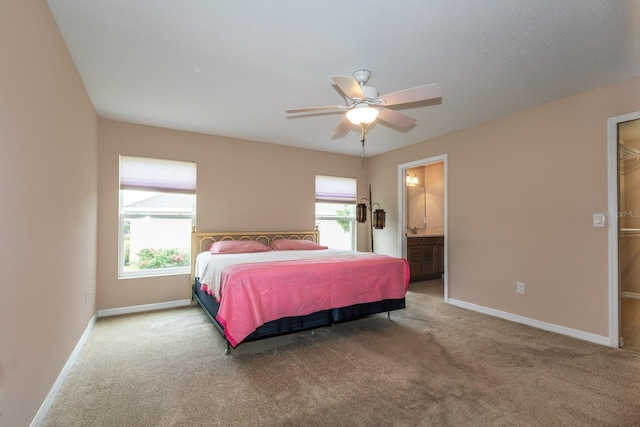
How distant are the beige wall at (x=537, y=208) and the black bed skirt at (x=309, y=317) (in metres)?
1.39

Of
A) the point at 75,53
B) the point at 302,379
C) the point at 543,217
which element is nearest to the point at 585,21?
the point at 543,217

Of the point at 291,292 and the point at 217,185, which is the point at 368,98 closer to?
the point at 291,292

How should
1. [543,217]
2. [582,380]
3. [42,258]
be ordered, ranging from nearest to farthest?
[42,258] < [582,380] < [543,217]

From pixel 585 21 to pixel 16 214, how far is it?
3632 mm

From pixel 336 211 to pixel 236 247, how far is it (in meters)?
2.43

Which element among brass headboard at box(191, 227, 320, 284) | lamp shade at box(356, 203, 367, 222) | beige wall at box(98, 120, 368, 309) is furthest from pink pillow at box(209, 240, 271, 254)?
lamp shade at box(356, 203, 367, 222)

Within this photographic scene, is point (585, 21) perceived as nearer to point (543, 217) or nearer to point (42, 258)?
point (543, 217)

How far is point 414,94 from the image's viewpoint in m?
2.31

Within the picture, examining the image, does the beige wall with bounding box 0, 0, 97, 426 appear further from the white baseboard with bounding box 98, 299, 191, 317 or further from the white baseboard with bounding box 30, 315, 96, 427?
the white baseboard with bounding box 98, 299, 191, 317

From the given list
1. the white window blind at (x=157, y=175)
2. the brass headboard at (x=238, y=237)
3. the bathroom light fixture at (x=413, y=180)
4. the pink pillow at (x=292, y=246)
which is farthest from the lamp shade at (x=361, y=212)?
the white window blind at (x=157, y=175)

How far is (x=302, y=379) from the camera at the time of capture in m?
2.31

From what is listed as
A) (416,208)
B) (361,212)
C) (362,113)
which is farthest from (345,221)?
(362,113)

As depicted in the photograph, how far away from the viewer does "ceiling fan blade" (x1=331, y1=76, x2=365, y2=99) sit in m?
2.14

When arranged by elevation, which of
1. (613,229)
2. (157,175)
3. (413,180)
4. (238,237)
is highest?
(413,180)
